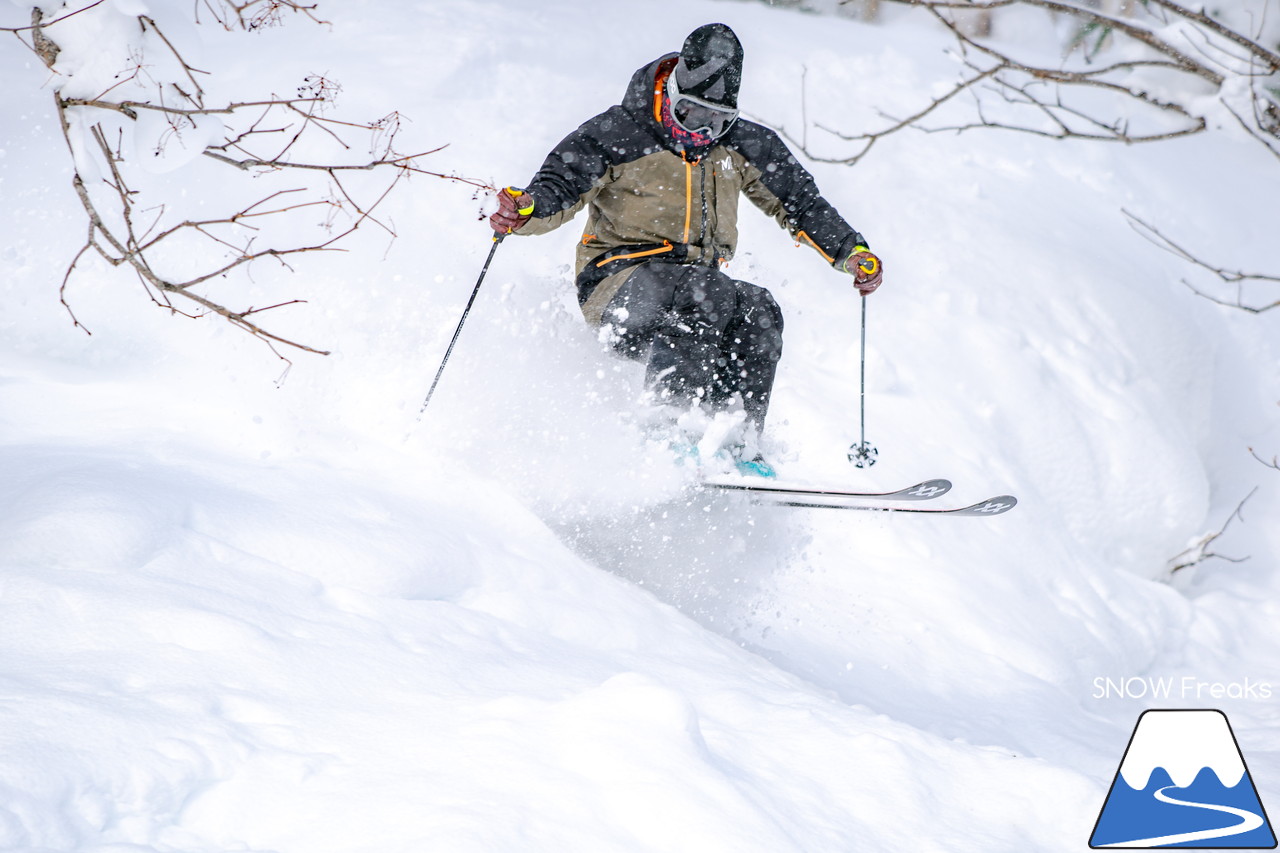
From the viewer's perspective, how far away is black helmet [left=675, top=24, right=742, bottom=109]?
3811 millimetres

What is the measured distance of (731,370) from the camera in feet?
14.2

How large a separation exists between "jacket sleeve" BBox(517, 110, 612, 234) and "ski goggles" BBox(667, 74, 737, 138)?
36 cm

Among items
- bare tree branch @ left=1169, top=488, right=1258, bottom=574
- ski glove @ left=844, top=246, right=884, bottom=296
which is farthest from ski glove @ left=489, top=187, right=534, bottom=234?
bare tree branch @ left=1169, top=488, right=1258, bottom=574

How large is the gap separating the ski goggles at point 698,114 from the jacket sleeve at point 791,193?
323 mm

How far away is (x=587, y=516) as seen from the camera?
415cm

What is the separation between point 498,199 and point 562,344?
1289mm

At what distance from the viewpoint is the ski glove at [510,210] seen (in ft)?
12.5

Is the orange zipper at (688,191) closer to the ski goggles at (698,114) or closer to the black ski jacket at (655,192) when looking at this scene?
the black ski jacket at (655,192)

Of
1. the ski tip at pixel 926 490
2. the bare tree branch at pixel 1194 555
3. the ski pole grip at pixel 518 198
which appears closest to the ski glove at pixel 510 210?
the ski pole grip at pixel 518 198

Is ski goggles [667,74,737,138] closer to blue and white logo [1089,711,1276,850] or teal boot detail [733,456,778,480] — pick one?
teal boot detail [733,456,778,480]

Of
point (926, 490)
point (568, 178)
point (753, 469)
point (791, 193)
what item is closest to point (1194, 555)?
point (926, 490)

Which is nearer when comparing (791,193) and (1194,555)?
(791,193)

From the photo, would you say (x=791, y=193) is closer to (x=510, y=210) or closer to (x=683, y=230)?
(x=683, y=230)

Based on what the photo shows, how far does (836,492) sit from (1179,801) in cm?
196
